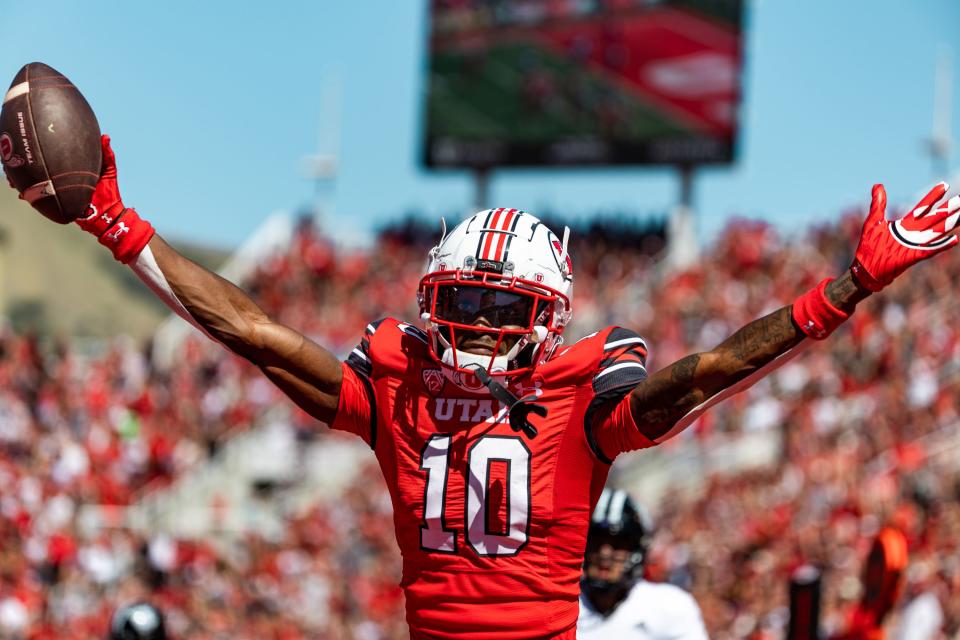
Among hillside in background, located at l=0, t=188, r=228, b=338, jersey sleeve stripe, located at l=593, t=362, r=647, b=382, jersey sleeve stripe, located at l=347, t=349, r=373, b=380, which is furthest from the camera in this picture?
hillside in background, located at l=0, t=188, r=228, b=338

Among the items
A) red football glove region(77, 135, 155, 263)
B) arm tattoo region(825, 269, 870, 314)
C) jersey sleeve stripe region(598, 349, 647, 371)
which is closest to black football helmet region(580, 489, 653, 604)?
jersey sleeve stripe region(598, 349, 647, 371)

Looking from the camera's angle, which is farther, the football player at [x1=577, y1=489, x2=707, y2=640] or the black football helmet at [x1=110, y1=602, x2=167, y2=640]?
the black football helmet at [x1=110, y1=602, x2=167, y2=640]

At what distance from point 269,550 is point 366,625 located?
85.9 inches

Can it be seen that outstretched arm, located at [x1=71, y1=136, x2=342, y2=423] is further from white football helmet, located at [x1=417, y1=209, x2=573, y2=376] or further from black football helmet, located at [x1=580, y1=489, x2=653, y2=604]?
black football helmet, located at [x1=580, y1=489, x2=653, y2=604]

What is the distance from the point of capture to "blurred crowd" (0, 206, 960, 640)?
409 inches

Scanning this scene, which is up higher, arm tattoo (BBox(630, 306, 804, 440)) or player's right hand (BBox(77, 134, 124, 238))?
player's right hand (BBox(77, 134, 124, 238))

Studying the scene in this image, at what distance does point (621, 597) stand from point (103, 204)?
233 cm

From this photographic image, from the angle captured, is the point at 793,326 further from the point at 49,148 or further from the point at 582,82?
the point at 582,82

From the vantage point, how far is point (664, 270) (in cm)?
1969

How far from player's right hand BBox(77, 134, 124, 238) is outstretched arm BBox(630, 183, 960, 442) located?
55.0 inches

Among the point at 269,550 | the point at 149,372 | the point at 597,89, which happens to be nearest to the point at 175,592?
the point at 269,550

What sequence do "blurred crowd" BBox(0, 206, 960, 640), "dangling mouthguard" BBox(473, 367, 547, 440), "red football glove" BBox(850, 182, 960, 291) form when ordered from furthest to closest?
1. "blurred crowd" BBox(0, 206, 960, 640)
2. "dangling mouthguard" BBox(473, 367, 547, 440)
3. "red football glove" BBox(850, 182, 960, 291)

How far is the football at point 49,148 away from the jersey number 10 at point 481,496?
1.10 meters

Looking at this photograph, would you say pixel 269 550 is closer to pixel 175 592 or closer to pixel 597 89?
pixel 175 592
